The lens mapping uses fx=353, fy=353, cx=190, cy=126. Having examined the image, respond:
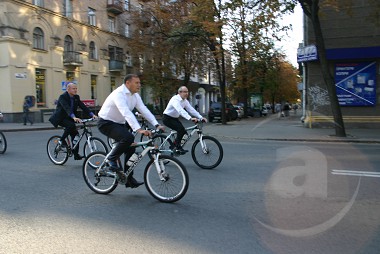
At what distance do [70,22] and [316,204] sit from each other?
29.8 metres

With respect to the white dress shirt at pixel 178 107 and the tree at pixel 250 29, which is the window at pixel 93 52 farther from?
the white dress shirt at pixel 178 107

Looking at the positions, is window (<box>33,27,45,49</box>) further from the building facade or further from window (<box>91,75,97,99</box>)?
the building facade

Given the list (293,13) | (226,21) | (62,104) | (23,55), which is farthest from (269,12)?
(23,55)

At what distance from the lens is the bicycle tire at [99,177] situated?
18.6 feet

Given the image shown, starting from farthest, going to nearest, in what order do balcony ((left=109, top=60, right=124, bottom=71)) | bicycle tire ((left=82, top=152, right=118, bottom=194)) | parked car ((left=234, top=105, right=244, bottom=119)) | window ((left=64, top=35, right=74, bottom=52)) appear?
1. balcony ((left=109, top=60, right=124, bottom=71))
2. parked car ((left=234, top=105, right=244, bottom=119))
3. window ((left=64, top=35, right=74, bottom=52))
4. bicycle tire ((left=82, top=152, right=118, bottom=194))

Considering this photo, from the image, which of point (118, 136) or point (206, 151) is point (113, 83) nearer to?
point (206, 151)

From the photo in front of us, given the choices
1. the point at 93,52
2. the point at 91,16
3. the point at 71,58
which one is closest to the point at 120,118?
the point at 71,58

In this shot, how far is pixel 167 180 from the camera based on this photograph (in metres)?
5.20

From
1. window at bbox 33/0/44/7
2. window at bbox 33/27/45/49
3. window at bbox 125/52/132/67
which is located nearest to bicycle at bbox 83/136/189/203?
window at bbox 33/27/45/49

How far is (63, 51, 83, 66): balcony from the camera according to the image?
29.8 metres

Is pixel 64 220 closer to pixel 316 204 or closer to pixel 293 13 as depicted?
pixel 316 204

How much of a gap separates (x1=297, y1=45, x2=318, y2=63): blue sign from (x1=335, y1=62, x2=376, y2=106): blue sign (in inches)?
51.1

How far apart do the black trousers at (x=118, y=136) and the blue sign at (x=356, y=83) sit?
1441cm

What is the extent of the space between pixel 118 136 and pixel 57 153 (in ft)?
11.9
